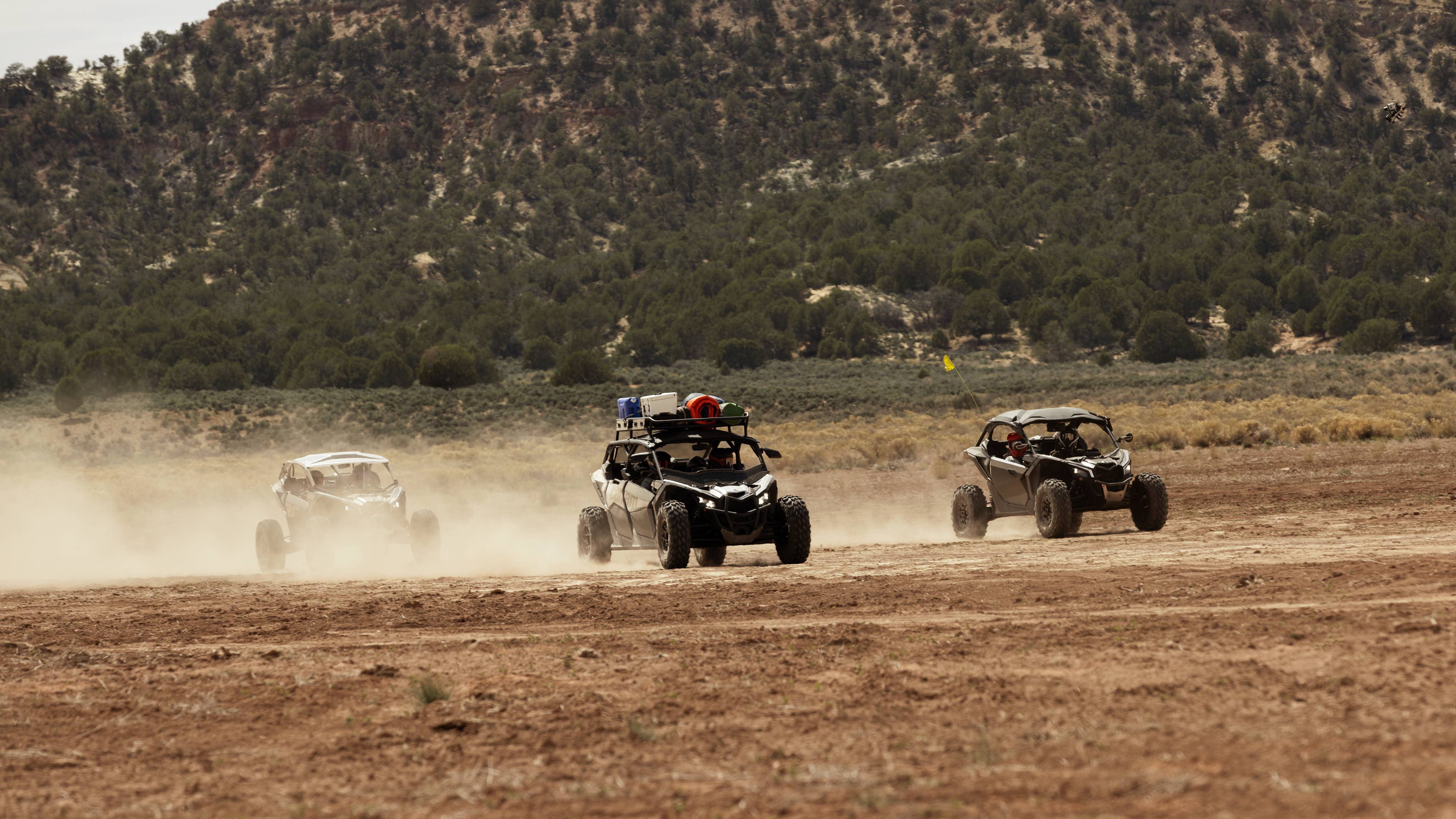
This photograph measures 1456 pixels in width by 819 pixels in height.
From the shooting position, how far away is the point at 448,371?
7531 centimetres

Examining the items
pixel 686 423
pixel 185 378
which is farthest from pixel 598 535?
pixel 185 378

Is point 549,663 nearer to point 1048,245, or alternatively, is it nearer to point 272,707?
point 272,707

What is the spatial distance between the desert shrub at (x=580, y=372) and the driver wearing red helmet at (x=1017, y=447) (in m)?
56.6

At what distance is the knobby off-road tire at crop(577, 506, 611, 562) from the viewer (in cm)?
1750

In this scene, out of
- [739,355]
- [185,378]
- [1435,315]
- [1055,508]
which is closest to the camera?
[1055,508]

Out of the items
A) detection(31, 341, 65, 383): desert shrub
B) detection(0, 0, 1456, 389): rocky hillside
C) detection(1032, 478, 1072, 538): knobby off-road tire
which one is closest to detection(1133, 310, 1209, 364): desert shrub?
detection(0, 0, 1456, 389): rocky hillside

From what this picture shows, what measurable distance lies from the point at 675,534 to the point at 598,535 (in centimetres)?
240

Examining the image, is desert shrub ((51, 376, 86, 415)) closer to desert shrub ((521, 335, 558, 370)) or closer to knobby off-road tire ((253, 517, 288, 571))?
desert shrub ((521, 335, 558, 370))

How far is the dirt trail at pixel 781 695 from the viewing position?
5.96 meters

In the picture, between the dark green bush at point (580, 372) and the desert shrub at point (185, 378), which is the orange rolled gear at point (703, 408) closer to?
the dark green bush at point (580, 372)

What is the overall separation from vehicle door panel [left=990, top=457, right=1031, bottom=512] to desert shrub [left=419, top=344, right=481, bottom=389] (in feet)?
190

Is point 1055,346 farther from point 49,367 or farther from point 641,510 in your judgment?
point 641,510

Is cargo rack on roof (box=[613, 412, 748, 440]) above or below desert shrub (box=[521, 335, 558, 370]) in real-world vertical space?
below

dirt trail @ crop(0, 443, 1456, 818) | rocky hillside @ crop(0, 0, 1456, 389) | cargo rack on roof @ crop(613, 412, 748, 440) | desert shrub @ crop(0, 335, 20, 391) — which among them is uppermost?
rocky hillside @ crop(0, 0, 1456, 389)
